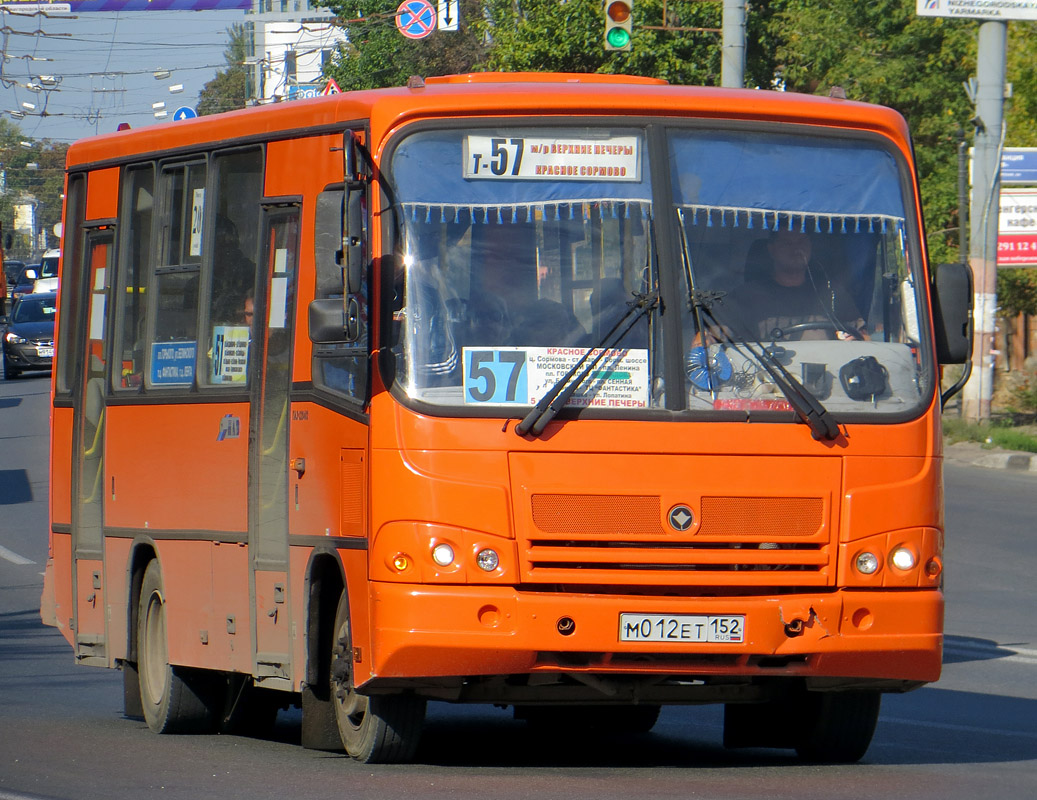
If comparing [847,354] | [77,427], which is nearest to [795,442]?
[847,354]

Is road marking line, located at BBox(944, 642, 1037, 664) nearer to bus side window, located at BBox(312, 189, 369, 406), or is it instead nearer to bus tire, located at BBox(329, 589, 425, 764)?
bus tire, located at BBox(329, 589, 425, 764)

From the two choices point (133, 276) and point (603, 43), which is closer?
point (133, 276)

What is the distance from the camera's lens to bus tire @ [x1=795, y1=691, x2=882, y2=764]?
8.51 m

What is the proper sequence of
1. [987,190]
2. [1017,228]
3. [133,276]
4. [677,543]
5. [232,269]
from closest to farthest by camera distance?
[677,543] < [232,269] < [133,276] < [987,190] < [1017,228]

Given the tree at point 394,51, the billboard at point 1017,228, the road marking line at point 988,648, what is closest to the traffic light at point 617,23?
the billboard at point 1017,228

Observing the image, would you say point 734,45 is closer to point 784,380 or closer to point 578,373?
point 784,380

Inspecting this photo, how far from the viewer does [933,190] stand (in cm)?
3180

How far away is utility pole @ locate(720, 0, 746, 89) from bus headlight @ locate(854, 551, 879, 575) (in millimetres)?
14692

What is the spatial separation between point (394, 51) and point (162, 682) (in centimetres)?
4252

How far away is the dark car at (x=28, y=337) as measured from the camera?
149 feet

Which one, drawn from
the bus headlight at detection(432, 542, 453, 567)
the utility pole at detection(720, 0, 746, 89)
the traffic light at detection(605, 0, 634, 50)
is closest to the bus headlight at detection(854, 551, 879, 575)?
the bus headlight at detection(432, 542, 453, 567)

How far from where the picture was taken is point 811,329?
7.90m

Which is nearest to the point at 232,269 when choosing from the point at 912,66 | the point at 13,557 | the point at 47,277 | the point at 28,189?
the point at 13,557

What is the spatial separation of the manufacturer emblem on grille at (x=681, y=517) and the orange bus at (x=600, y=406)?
0.01m
